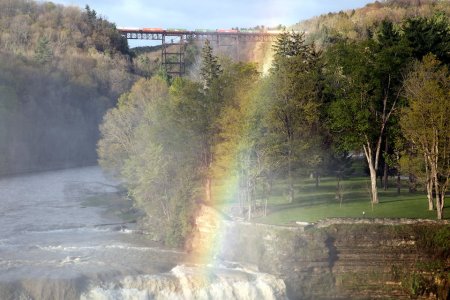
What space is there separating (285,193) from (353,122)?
27.7 ft

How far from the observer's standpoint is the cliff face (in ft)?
118

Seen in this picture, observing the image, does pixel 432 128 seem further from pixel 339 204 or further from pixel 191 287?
pixel 191 287

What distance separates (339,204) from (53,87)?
262 ft

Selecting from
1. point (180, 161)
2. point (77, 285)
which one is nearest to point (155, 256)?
point (77, 285)

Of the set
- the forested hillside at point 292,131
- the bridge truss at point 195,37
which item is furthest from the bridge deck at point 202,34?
the forested hillside at point 292,131

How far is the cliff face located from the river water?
159 cm

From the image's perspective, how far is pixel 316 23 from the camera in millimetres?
137875

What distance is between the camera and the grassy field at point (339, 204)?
132 feet

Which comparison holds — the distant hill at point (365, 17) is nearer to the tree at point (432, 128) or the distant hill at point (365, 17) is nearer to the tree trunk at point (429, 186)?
the tree at point (432, 128)

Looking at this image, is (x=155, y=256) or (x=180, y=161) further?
(x=180, y=161)

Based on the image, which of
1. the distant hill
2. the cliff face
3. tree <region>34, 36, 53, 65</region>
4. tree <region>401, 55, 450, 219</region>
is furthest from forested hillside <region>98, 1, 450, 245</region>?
tree <region>34, 36, 53, 65</region>

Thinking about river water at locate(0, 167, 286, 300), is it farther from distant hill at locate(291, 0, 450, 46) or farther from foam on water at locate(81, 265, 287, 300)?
distant hill at locate(291, 0, 450, 46)

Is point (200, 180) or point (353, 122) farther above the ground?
point (353, 122)

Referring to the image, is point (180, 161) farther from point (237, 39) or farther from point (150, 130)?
point (237, 39)
